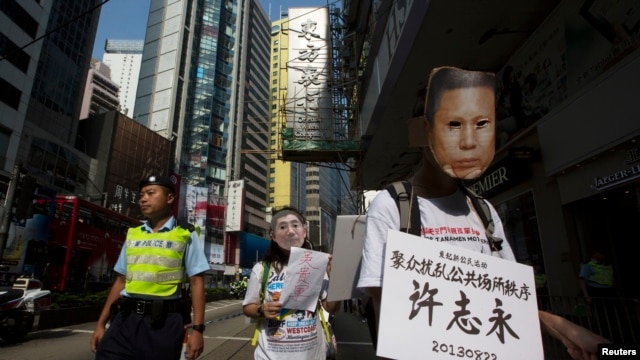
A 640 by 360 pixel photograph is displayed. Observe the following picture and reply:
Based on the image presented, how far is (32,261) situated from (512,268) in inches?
620

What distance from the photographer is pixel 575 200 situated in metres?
6.22

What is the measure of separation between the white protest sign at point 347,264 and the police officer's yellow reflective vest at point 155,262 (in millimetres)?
1489

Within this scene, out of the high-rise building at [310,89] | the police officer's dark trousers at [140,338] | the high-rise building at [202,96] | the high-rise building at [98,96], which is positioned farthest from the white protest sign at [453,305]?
the high-rise building at [98,96]

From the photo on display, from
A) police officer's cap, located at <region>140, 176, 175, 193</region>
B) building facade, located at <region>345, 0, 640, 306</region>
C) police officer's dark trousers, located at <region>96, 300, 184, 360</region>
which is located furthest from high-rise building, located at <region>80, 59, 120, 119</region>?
police officer's dark trousers, located at <region>96, 300, 184, 360</region>

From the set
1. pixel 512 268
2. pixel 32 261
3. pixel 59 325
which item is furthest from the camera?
pixel 32 261

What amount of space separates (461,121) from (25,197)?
972 cm

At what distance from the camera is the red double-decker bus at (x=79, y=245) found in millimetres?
13742

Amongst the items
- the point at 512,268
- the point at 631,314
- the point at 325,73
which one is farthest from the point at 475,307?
the point at 325,73

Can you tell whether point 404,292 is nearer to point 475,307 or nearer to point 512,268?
point 475,307

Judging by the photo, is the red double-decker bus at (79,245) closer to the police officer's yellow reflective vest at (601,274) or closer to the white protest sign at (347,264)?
the white protest sign at (347,264)

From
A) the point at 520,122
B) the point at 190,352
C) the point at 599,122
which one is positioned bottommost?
the point at 190,352

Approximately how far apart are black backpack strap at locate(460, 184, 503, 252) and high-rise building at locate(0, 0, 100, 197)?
31.9 metres

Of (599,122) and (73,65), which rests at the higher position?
(73,65)

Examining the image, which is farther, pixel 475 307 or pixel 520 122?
pixel 520 122
